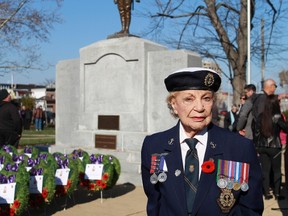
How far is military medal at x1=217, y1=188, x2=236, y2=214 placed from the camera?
204 cm

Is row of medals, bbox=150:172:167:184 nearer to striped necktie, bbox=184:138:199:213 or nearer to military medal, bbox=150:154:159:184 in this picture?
military medal, bbox=150:154:159:184

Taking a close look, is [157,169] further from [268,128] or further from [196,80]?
[268,128]

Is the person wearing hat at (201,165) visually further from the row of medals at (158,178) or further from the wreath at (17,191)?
the wreath at (17,191)

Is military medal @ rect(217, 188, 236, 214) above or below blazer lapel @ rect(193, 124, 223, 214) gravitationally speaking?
below

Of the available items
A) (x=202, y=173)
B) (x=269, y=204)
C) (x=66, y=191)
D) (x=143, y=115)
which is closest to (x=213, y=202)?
(x=202, y=173)

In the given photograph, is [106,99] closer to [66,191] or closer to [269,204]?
[66,191]

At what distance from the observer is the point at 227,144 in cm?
213

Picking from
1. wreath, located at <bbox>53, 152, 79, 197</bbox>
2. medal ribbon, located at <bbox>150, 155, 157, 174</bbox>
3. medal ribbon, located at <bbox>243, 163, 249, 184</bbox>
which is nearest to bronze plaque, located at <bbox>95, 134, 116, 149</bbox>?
wreath, located at <bbox>53, 152, 79, 197</bbox>

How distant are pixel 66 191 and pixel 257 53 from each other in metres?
14.1

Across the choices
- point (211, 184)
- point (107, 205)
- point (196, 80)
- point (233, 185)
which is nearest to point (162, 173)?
point (211, 184)

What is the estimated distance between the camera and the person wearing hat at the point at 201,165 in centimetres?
206

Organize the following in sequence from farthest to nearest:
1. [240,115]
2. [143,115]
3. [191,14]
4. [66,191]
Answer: [191,14] → [143,115] → [240,115] → [66,191]

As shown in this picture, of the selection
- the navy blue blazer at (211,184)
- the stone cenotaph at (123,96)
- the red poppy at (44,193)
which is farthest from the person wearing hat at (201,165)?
the stone cenotaph at (123,96)

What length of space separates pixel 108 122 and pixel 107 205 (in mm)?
2752
